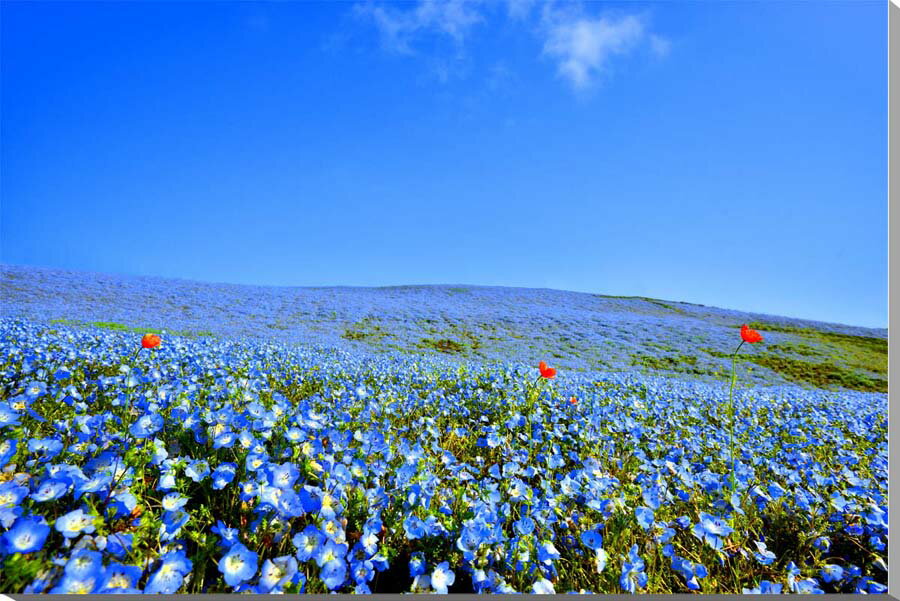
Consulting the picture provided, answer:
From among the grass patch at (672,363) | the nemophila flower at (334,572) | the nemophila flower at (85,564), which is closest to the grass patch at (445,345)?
the grass patch at (672,363)

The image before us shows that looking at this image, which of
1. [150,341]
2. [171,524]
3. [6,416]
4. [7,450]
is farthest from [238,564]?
[150,341]

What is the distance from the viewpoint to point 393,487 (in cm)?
257

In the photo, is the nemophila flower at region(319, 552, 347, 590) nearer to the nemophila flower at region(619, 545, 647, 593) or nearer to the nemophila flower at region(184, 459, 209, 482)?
the nemophila flower at region(184, 459, 209, 482)

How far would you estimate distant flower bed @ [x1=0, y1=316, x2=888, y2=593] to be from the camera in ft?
5.66

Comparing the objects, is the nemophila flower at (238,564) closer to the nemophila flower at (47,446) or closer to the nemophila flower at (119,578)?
the nemophila flower at (119,578)

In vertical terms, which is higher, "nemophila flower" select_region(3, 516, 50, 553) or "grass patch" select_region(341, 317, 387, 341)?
"nemophila flower" select_region(3, 516, 50, 553)

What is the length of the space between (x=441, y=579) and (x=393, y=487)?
26.5 inches

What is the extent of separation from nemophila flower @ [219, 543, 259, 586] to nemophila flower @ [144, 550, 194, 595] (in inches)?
4.9

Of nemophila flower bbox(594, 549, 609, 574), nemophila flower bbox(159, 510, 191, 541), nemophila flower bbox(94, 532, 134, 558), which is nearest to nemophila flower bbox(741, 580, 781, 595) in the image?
nemophila flower bbox(594, 549, 609, 574)

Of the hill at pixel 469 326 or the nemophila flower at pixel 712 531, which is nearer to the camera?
the nemophila flower at pixel 712 531

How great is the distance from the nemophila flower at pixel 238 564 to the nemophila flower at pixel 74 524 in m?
0.48

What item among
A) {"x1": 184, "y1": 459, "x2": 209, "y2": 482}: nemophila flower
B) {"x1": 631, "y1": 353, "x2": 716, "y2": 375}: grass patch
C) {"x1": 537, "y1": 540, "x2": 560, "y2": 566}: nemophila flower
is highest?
{"x1": 184, "y1": 459, "x2": 209, "y2": 482}: nemophila flower

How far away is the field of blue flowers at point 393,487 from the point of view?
1.79 metres

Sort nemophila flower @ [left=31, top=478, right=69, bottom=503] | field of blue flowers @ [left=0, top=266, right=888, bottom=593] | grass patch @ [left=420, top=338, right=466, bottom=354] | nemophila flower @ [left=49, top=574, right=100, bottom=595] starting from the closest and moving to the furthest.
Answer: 1. nemophila flower @ [left=49, top=574, right=100, bottom=595]
2. nemophila flower @ [left=31, top=478, right=69, bottom=503]
3. field of blue flowers @ [left=0, top=266, right=888, bottom=593]
4. grass patch @ [left=420, top=338, right=466, bottom=354]
